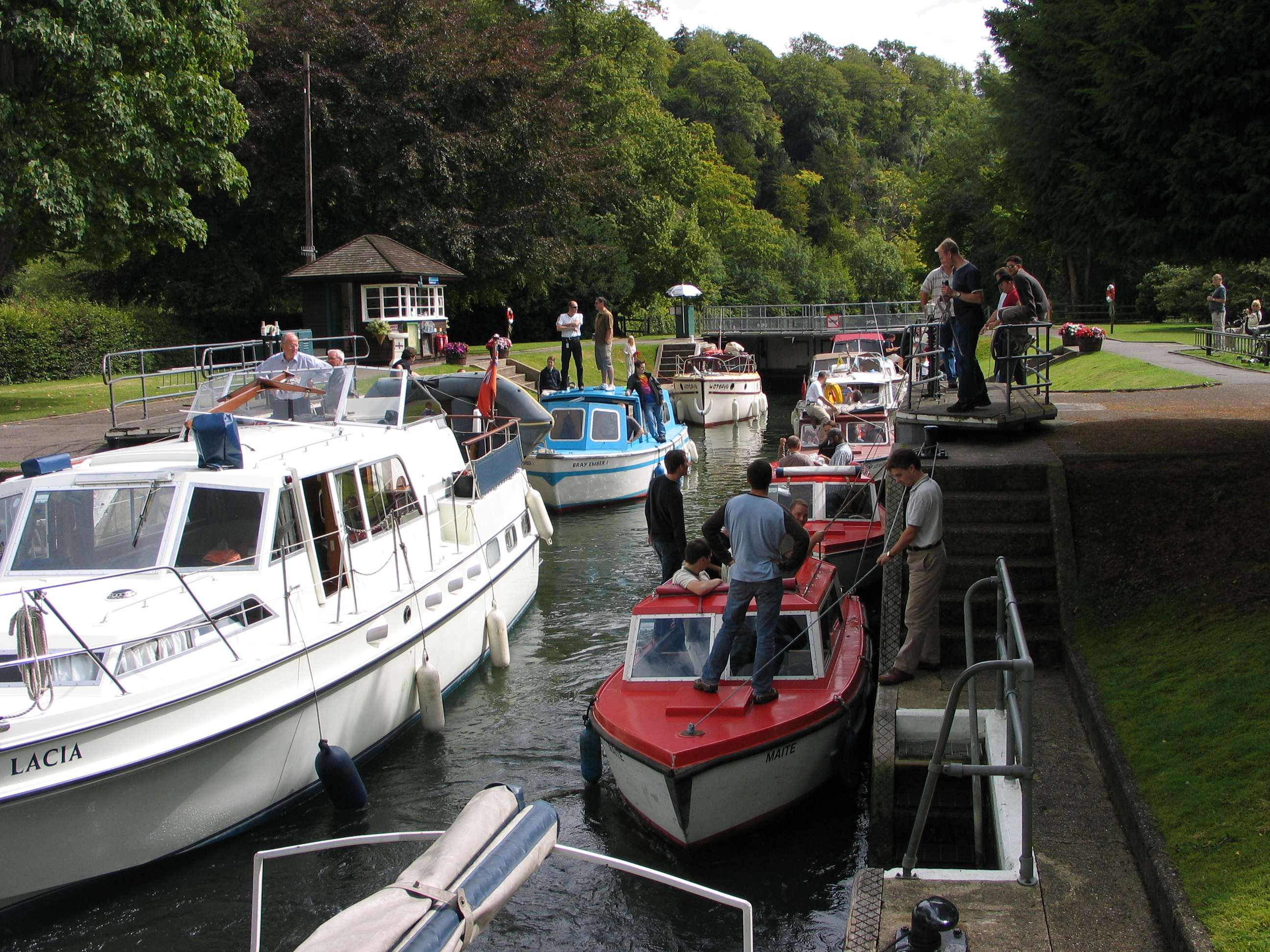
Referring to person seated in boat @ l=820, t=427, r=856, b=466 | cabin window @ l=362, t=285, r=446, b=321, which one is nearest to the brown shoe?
person seated in boat @ l=820, t=427, r=856, b=466

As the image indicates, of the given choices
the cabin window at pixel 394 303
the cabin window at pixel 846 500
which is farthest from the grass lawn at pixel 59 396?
the cabin window at pixel 846 500

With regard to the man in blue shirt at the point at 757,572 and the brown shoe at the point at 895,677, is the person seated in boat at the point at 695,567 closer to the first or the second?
the man in blue shirt at the point at 757,572

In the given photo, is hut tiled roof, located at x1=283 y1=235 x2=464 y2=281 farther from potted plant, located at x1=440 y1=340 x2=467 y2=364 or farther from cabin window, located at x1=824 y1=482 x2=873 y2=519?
cabin window, located at x1=824 y1=482 x2=873 y2=519

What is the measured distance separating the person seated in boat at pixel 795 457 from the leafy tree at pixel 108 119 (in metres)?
14.6

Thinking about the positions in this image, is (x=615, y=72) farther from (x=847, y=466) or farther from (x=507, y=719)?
(x=507, y=719)

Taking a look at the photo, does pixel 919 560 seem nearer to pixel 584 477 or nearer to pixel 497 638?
pixel 497 638

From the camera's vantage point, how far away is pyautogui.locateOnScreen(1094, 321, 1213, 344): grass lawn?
35594mm

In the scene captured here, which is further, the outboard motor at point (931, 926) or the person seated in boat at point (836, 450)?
the person seated in boat at point (836, 450)

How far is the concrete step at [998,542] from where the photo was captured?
10125 millimetres

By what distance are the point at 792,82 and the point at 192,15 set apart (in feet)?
348

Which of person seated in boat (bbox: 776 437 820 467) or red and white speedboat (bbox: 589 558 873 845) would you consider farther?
person seated in boat (bbox: 776 437 820 467)

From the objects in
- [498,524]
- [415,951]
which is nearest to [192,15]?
[498,524]

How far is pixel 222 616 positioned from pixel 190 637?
0.91ft

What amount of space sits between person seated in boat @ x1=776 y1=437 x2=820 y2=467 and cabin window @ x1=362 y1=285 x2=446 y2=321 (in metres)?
19.6
